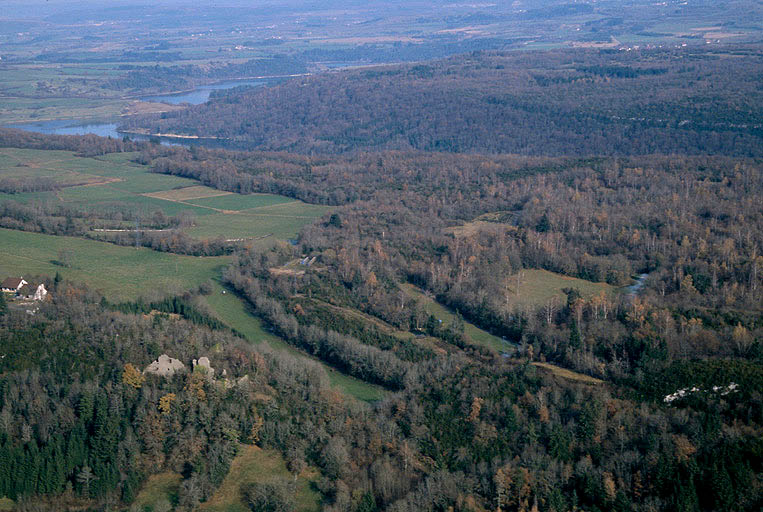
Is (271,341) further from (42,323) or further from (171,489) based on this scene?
(171,489)

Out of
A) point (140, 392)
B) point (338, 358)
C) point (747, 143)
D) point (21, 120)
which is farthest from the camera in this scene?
point (21, 120)

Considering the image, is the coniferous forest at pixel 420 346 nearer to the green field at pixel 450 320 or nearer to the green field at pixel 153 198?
the green field at pixel 450 320

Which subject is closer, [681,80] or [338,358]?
[338,358]

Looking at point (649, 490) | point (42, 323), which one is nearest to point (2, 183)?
point (42, 323)

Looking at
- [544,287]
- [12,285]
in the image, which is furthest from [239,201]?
[544,287]

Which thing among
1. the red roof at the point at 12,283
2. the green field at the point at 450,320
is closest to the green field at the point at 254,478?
the green field at the point at 450,320

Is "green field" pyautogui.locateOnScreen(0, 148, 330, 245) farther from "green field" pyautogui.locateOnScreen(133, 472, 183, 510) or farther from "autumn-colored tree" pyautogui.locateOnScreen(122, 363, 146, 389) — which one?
"green field" pyautogui.locateOnScreen(133, 472, 183, 510)

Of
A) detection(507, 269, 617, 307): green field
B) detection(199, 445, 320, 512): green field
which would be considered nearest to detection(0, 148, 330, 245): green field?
detection(507, 269, 617, 307): green field

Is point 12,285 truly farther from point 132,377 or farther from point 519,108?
point 519,108
